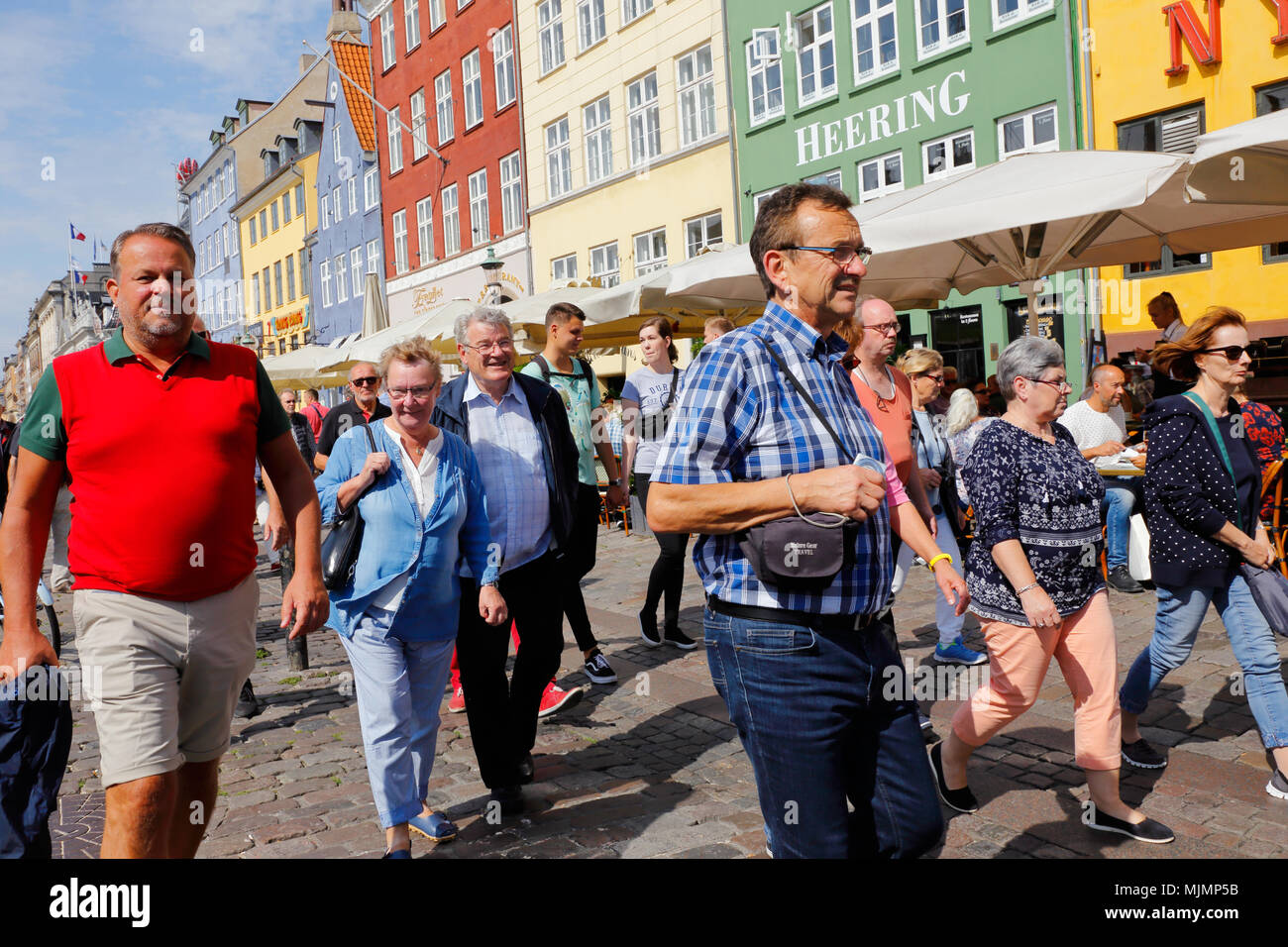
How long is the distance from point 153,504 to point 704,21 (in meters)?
22.1

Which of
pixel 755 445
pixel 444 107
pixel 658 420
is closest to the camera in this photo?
pixel 755 445

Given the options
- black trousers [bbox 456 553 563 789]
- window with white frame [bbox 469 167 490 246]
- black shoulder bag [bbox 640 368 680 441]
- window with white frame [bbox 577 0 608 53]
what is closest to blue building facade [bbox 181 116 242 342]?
window with white frame [bbox 469 167 490 246]

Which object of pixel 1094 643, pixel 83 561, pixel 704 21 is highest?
pixel 704 21

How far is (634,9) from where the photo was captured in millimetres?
24938

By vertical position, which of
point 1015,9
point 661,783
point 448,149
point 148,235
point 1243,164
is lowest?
point 661,783

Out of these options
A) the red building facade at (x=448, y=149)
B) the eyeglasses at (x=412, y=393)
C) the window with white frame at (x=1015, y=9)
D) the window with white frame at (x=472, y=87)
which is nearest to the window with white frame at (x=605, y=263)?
the red building facade at (x=448, y=149)

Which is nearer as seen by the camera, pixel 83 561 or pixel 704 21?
pixel 83 561

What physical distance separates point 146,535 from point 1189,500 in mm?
4047

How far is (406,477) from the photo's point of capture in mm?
4094

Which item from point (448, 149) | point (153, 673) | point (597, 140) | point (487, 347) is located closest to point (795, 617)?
point (153, 673)

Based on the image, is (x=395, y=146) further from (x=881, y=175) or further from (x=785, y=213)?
(x=785, y=213)
